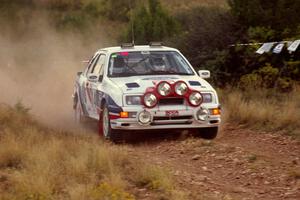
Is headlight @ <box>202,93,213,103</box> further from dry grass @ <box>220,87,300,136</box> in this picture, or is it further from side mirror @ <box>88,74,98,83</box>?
side mirror @ <box>88,74,98,83</box>

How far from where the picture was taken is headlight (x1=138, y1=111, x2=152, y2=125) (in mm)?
11000

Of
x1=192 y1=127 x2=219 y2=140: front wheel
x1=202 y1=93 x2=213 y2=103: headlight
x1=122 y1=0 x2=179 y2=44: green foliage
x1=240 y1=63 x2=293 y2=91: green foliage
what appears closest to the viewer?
x1=202 y1=93 x2=213 y2=103: headlight

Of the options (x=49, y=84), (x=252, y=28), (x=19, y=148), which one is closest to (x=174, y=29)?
(x=49, y=84)

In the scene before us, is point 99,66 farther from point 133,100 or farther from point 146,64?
point 133,100

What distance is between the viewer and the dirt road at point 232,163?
8.03m

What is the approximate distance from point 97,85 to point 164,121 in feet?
5.63

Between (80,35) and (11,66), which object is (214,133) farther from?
(80,35)

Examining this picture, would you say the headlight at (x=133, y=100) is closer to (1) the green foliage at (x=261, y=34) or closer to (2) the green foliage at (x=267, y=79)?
(2) the green foliage at (x=267, y=79)

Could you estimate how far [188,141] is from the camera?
11.1m

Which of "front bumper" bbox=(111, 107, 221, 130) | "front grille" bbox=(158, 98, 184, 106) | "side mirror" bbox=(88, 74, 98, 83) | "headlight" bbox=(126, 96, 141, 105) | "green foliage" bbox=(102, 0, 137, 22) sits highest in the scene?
"green foliage" bbox=(102, 0, 137, 22)

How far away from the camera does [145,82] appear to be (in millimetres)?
11391

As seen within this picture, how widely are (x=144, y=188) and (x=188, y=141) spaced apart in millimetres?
3295

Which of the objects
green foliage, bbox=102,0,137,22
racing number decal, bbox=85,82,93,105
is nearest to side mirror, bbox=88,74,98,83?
racing number decal, bbox=85,82,93,105

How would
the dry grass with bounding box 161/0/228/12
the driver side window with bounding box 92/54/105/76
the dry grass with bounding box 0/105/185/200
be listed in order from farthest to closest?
the dry grass with bounding box 161/0/228/12
the driver side window with bounding box 92/54/105/76
the dry grass with bounding box 0/105/185/200
